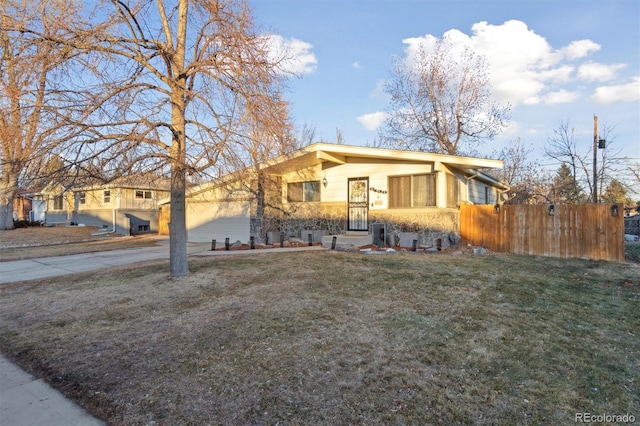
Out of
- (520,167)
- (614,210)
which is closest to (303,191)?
(614,210)

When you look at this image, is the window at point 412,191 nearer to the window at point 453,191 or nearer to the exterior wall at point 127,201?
the window at point 453,191

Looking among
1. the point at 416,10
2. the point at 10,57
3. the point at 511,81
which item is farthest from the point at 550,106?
the point at 10,57

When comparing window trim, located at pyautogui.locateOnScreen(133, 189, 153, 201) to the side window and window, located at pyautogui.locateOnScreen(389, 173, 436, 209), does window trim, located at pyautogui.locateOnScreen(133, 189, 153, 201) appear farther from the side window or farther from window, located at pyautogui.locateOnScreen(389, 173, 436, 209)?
window, located at pyautogui.locateOnScreen(389, 173, 436, 209)

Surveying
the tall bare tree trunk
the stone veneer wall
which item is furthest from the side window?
the tall bare tree trunk

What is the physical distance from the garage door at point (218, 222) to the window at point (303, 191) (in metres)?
1.90

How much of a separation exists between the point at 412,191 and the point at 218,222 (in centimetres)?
891

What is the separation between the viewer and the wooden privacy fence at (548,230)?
883 cm

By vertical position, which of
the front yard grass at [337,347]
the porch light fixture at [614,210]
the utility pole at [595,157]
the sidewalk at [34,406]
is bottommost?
the sidewalk at [34,406]

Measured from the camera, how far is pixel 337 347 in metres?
3.59

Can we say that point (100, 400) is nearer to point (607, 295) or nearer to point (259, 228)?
point (607, 295)

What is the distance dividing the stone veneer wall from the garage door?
0.80 metres


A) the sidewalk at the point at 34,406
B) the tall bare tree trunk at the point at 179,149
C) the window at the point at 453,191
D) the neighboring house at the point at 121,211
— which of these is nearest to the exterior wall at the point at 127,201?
the neighboring house at the point at 121,211

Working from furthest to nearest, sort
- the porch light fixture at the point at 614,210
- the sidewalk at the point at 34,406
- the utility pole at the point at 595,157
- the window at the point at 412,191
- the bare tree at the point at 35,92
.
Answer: the utility pole at the point at 595,157, the window at the point at 412,191, the porch light fixture at the point at 614,210, the bare tree at the point at 35,92, the sidewalk at the point at 34,406

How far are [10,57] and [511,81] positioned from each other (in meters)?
20.9
